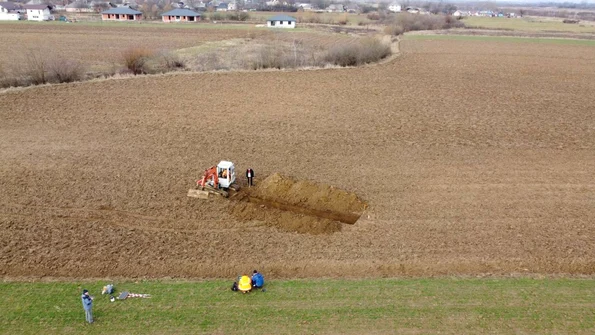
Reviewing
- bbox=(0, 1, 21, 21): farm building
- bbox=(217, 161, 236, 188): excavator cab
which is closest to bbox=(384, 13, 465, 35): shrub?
bbox=(0, 1, 21, 21): farm building

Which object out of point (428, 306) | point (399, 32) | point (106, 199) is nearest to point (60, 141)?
point (106, 199)

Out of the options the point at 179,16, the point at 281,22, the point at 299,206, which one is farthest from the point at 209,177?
the point at 179,16

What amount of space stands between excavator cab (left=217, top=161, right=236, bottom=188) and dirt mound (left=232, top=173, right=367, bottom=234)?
89cm

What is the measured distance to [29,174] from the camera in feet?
66.2

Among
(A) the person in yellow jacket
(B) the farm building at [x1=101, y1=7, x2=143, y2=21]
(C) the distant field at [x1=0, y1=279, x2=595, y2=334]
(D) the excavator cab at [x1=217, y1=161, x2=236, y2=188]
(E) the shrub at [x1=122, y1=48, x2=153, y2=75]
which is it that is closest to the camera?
(C) the distant field at [x1=0, y1=279, x2=595, y2=334]

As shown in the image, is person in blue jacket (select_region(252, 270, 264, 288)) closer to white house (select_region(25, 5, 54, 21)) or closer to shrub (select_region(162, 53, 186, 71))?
shrub (select_region(162, 53, 186, 71))

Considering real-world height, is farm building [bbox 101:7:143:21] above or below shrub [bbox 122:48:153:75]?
above

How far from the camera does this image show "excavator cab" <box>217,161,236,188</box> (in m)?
18.6

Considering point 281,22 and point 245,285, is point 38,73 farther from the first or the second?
point 281,22

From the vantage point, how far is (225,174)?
61.6 ft

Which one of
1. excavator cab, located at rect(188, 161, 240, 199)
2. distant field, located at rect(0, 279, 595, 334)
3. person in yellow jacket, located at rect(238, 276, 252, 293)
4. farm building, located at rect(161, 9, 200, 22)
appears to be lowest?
distant field, located at rect(0, 279, 595, 334)

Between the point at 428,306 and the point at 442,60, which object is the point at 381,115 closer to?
the point at 428,306

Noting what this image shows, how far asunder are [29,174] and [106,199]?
4.65 metres

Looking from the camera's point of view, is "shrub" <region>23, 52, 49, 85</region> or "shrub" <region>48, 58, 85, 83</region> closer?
"shrub" <region>23, 52, 49, 85</region>
